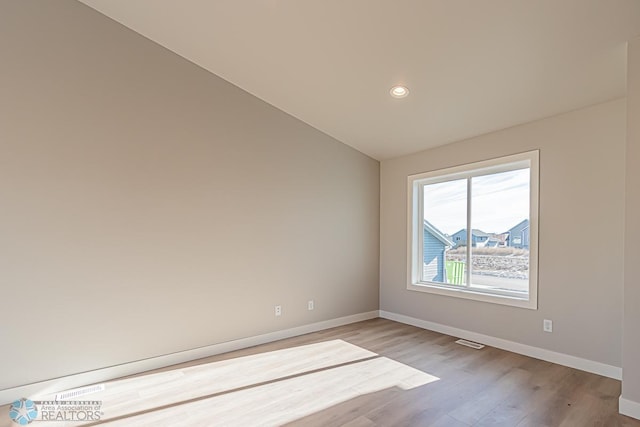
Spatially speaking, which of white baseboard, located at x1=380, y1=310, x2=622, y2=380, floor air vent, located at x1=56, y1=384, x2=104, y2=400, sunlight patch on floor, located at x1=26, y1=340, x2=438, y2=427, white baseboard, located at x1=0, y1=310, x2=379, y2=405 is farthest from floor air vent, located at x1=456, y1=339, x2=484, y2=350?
floor air vent, located at x1=56, y1=384, x2=104, y2=400

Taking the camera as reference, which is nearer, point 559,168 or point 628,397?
point 628,397

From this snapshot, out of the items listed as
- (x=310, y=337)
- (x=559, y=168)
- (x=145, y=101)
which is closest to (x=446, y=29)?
(x=559, y=168)

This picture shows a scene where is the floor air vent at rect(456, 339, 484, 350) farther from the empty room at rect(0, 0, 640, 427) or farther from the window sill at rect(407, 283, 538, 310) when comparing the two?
the window sill at rect(407, 283, 538, 310)

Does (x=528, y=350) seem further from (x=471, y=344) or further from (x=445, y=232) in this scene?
(x=445, y=232)

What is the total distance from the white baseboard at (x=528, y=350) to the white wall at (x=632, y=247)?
0.66m

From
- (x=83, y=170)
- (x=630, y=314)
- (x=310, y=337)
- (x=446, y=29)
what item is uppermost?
(x=446, y=29)

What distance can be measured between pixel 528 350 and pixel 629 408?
3.58 feet

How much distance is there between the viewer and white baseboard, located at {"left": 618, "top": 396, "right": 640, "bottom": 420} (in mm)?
2207

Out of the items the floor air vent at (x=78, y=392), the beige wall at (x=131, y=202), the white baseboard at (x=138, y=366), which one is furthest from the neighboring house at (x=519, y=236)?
the floor air vent at (x=78, y=392)

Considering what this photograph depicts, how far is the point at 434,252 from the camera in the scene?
4461 millimetres

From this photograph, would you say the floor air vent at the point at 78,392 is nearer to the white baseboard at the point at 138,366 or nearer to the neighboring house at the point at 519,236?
the white baseboard at the point at 138,366

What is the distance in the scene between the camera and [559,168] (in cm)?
316

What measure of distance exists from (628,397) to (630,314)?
1.86 feet

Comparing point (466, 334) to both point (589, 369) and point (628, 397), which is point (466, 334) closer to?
point (589, 369)
